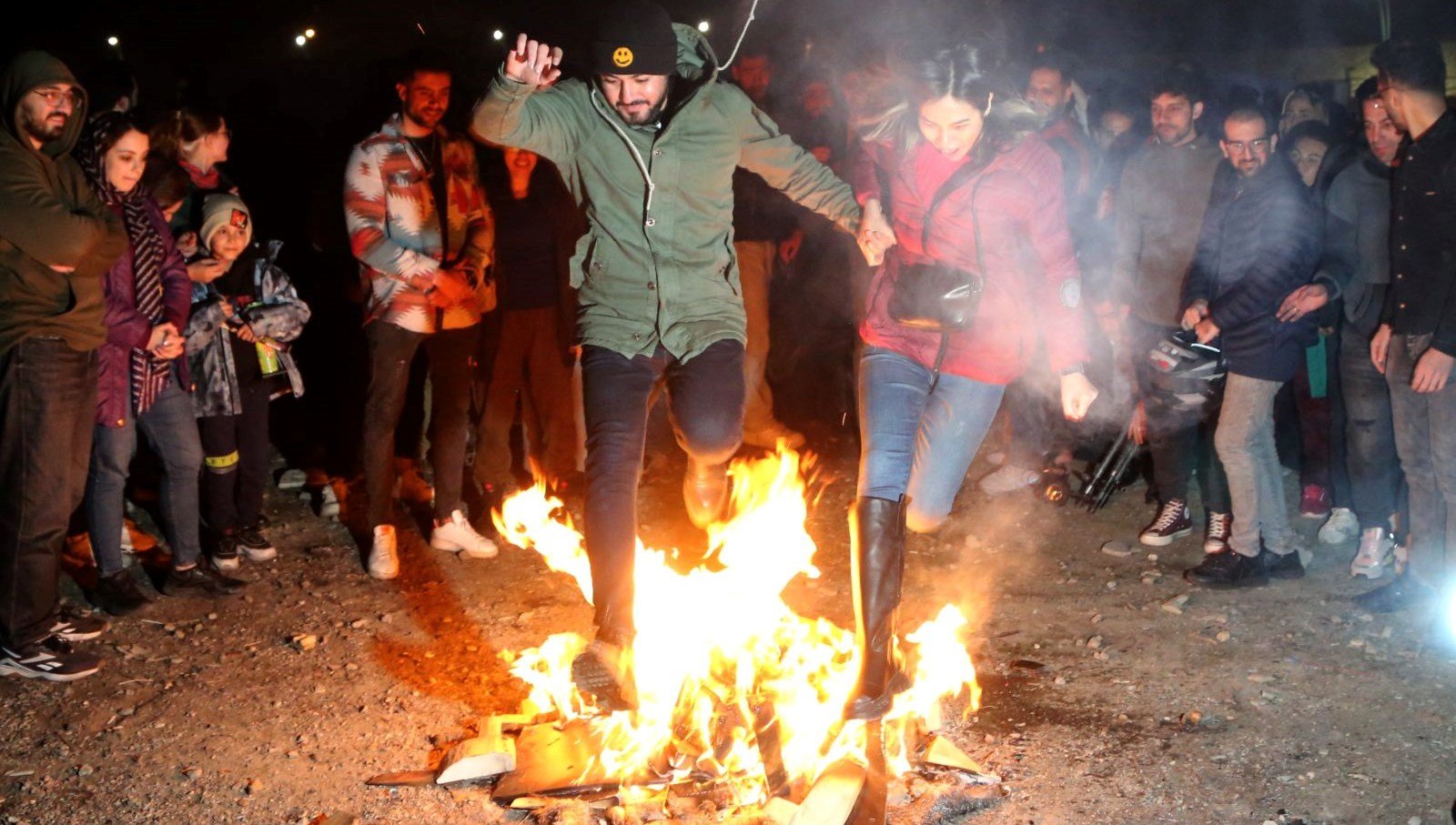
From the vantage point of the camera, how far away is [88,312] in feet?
17.1

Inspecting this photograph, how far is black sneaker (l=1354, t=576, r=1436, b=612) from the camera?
5695 mm

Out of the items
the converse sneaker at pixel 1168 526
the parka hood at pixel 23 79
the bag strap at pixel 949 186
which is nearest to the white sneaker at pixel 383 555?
the parka hood at pixel 23 79

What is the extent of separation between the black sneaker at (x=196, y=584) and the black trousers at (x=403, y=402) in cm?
80

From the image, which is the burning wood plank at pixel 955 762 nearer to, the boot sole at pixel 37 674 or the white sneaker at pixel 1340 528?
the white sneaker at pixel 1340 528

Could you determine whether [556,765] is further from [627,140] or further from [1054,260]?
[1054,260]

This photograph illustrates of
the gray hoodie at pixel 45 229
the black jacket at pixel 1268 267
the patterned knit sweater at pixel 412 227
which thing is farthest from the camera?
the black jacket at pixel 1268 267

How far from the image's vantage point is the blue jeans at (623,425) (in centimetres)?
451

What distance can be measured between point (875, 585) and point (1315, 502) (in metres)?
4.06

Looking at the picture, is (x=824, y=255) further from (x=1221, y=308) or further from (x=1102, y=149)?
(x=1221, y=308)

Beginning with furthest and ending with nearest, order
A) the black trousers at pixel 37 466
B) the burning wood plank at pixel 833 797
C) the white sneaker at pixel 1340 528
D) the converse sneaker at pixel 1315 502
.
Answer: the converse sneaker at pixel 1315 502, the white sneaker at pixel 1340 528, the black trousers at pixel 37 466, the burning wood plank at pixel 833 797

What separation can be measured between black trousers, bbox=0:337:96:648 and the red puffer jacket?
3520 mm

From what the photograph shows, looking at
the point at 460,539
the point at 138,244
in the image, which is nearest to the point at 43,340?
the point at 138,244

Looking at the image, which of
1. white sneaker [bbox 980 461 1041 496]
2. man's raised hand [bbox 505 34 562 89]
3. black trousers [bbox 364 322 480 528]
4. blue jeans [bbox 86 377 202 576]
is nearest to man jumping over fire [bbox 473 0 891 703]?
man's raised hand [bbox 505 34 562 89]

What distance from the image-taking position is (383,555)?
6348mm
